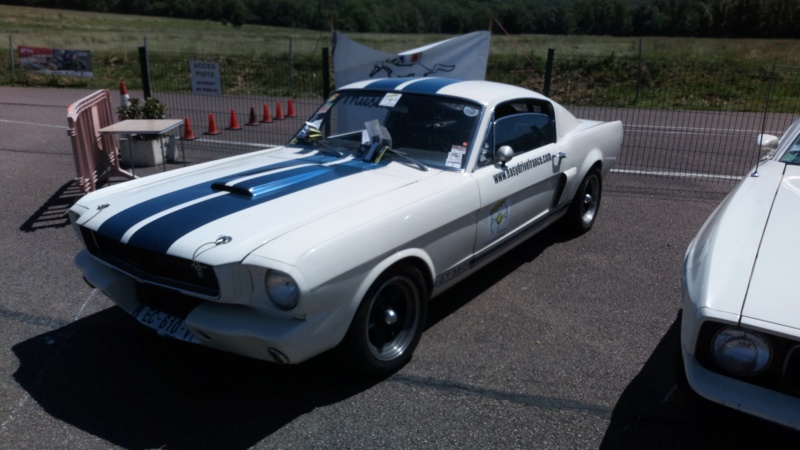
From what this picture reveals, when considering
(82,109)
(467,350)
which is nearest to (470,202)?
(467,350)

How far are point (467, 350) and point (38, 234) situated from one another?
4.19 m

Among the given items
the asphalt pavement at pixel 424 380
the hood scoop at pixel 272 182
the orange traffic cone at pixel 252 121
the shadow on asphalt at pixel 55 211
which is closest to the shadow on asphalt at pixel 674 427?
the asphalt pavement at pixel 424 380

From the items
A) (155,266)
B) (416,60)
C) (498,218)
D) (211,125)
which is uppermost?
(416,60)

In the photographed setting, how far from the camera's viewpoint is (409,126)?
15.9 ft

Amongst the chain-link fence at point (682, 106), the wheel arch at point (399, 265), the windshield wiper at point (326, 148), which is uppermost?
the windshield wiper at point (326, 148)

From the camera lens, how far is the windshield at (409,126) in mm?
4641

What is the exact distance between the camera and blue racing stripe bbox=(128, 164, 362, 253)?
344cm

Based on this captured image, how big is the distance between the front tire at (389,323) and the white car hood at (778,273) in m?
1.76

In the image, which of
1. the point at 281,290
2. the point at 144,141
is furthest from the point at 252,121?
the point at 281,290

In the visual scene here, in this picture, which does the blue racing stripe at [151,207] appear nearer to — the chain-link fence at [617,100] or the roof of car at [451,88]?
the roof of car at [451,88]

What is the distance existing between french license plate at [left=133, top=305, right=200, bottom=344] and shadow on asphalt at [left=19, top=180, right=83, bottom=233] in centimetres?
287

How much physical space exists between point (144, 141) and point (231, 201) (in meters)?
5.53

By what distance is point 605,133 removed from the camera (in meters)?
6.45

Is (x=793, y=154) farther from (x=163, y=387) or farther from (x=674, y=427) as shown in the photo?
(x=163, y=387)
